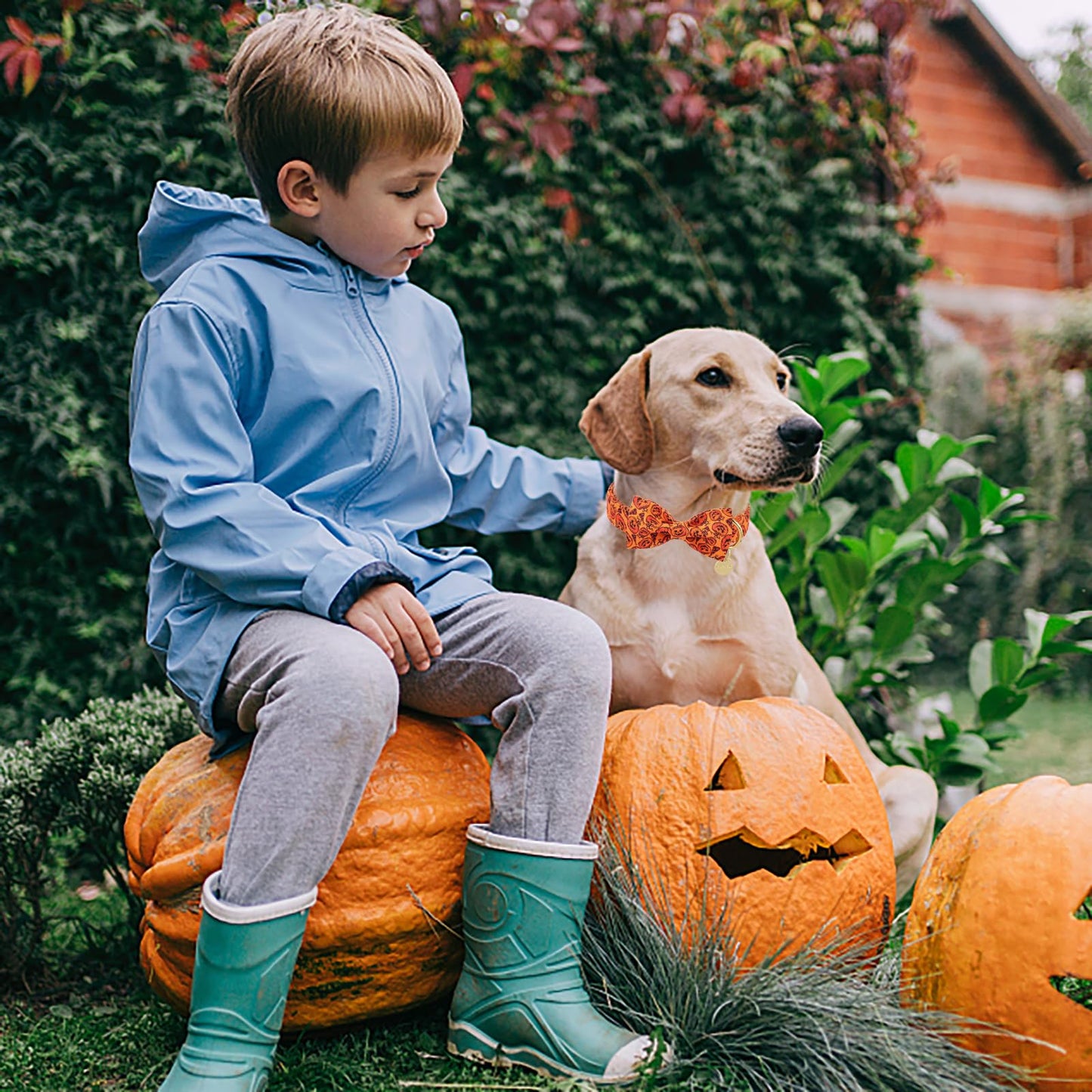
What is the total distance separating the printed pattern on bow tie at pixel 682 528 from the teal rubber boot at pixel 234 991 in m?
1.22

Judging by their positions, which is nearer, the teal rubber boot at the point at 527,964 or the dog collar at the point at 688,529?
the teal rubber boot at the point at 527,964

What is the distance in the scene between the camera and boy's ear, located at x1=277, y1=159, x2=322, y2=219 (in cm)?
216

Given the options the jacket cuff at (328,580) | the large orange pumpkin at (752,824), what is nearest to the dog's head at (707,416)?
the large orange pumpkin at (752,824)

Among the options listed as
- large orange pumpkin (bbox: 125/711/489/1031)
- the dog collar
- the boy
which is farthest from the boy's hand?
the dog collar

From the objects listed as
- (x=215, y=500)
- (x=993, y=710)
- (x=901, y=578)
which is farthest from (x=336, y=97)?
(x=993, y=710)

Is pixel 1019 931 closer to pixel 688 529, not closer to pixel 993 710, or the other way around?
pixel 688 529

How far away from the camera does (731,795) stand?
2.07 m

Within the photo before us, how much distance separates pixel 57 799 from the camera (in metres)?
2.54

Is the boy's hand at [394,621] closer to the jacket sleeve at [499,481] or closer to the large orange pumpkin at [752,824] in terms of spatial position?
the large orange pumpkin at [752,824]

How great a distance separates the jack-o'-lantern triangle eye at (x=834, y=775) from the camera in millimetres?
2191

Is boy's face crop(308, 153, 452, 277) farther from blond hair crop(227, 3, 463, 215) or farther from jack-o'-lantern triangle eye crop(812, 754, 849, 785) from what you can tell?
jack-o'-lantern triangle eye crop(812, 754, 849, 785)

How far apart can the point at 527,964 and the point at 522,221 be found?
2648 mm

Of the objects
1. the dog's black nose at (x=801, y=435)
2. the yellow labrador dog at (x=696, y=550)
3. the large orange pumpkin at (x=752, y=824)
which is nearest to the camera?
the large orange pumpkin at (x=752, y=824)

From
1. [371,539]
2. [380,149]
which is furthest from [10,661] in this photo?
[380,149]
